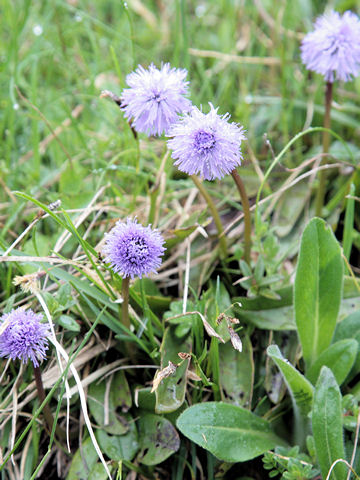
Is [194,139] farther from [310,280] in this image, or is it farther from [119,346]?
[119,346]

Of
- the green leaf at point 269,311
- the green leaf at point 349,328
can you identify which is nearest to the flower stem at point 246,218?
the green leaf at point 269,311

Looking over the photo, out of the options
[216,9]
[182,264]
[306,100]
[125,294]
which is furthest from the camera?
[216,9]

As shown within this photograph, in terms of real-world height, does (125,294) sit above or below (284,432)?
above

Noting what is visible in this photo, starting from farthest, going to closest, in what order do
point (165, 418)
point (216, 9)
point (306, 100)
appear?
point (216, 9) → point (306, 100) → point (165, 418)

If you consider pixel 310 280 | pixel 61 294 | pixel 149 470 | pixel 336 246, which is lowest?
pixel 149 470

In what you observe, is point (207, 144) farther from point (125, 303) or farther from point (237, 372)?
point (237, 372)

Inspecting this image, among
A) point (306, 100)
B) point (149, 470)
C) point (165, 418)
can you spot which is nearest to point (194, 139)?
point (165, 418)

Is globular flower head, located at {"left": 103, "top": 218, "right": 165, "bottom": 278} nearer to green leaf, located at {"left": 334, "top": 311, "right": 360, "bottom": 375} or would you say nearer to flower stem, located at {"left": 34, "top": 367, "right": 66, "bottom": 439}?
flower stem, located at {"left": 34, "top": 367, "right": 66, "bottom": 439}
